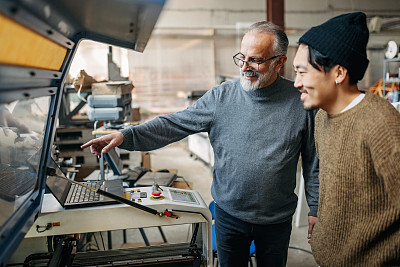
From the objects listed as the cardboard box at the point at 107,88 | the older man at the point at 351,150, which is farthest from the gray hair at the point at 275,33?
the cardboard box at the point at 107,88

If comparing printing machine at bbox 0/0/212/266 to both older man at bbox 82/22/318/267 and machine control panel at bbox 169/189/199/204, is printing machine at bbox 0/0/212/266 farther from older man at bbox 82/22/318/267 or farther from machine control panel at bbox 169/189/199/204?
older man at bbox 82/22/318/267

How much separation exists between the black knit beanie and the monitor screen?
2.48 feet

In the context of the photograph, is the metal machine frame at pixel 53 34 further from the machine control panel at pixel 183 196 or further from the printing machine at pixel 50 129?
the machine control panel at pixel 183 196

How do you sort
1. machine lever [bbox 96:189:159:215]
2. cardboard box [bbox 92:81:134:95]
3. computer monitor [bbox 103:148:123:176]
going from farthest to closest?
cardboard box [bbox 92:81:134:95] < computer monitor [bbox 103:148:123:176] < machine lever [bbox 96:189:159:215]

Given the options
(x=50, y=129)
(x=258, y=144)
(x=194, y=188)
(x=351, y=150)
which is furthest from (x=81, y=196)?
(x=194, y=188)

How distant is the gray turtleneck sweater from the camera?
50.4 inches

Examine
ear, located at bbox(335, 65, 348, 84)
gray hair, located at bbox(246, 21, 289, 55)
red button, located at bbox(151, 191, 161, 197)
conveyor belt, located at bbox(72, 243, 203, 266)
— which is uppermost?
gray hair, located at bbox(246, 21, 289, 55)

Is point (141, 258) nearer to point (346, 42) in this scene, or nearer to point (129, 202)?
point (129, 202)

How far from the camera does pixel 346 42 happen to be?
886 millimetres

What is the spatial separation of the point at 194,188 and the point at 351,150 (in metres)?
3.41

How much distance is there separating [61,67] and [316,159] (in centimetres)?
95

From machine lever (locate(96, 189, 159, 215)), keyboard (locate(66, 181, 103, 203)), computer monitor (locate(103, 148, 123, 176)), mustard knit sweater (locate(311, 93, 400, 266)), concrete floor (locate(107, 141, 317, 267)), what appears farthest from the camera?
concrete floor (locate(107, 141, 317, 267))

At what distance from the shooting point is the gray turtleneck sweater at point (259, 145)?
50.4 inches

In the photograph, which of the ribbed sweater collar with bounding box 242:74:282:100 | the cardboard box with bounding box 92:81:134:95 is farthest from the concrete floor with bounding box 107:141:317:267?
the ribbed sweater collar with bounding box 242:74:282:100
